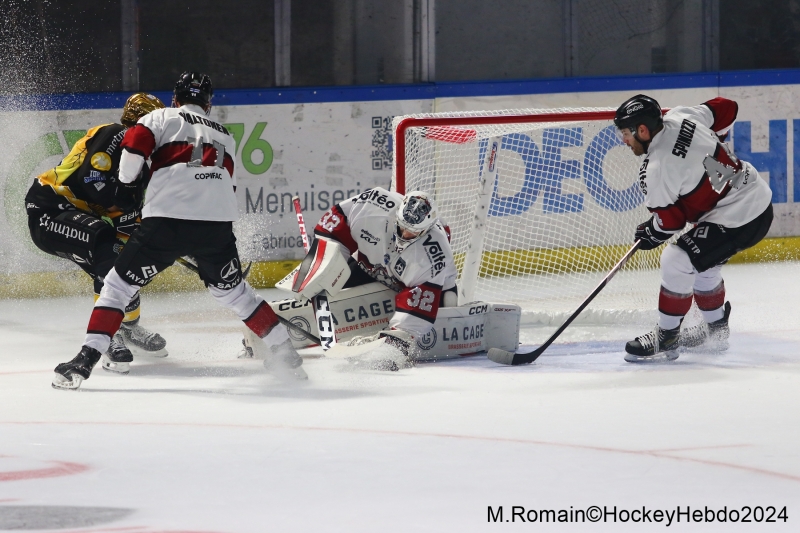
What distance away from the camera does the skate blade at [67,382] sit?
3391mm

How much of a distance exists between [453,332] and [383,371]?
378mm

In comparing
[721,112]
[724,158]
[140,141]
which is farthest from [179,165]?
[721,112]

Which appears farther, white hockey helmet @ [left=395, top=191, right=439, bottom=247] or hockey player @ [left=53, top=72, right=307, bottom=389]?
white hockey helmet @ [left=395, top=191, right=439, bottom=247]

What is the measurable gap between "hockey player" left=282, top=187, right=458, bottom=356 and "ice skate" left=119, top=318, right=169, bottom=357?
0.61 m

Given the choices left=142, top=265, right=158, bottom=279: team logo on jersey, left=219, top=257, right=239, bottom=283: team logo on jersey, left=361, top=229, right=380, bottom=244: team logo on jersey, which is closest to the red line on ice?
left=142, top=265, right=158, bottom=279: team logo on jersey

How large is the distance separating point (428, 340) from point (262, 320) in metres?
0.66

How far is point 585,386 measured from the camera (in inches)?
138

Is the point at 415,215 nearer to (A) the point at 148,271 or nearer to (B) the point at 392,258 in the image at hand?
(B) the point at 392,258

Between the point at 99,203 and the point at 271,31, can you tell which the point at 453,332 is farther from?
the point at 271,31

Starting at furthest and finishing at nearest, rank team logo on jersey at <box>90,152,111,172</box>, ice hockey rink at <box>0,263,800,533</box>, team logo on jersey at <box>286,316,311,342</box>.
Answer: team logo on jersey at <box>286,316,311,342</box>, team logo on jersey at <box>90,152,111,172</box>, ice hockey rink at <box>0,263,800,533</box>

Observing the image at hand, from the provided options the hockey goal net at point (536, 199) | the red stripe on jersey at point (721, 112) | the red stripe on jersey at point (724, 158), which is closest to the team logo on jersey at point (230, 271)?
the hockey goal net at point (536, 199)

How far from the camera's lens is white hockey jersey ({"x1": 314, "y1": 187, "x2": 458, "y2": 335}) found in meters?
3.81

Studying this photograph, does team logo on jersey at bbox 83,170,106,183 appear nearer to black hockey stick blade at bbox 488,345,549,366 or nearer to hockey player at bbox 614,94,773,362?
black hockey stick blade at bbox 488,345,549,366

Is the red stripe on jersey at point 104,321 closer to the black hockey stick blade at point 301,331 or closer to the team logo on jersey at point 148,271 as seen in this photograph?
the team logo on jersey at point 148,271
